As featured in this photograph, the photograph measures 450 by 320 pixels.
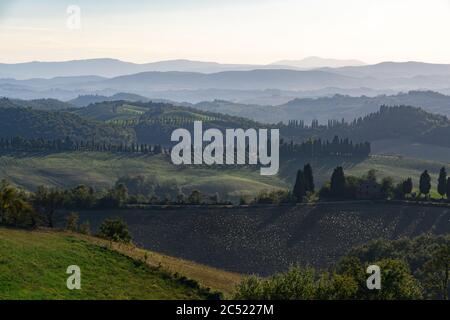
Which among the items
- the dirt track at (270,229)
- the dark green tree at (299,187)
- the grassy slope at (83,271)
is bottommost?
the dirt track at (270,229)

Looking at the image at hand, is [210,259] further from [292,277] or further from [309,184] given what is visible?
[292,277]

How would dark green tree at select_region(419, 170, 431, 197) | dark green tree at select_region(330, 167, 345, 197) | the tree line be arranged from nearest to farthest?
the tree line → dark green tree at select_region(330, 167, 345, 197) → dark green tree at select_region(419, 170, 431, 197)

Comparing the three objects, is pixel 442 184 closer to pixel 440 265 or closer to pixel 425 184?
pixel 425 184

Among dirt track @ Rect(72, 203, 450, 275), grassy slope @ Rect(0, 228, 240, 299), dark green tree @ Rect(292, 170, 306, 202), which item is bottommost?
dirt track @ Rect(72, 203, 450, 275)

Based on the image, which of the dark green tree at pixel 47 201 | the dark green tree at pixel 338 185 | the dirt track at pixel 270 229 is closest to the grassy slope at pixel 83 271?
the dark green tree at pixel 47 201

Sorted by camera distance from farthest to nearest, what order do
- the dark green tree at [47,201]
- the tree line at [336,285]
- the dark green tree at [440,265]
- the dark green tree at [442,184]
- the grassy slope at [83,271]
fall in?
1. the dark green tree at [442,184]
2. the dark green tree at [47,201]
3. the dark green tree at [440,265]
4. the grassy slope at [83,271]
5. the tree line at [336,285]

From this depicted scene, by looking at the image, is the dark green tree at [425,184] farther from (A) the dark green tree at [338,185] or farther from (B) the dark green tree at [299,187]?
(B) the dark green tree at [299,187]

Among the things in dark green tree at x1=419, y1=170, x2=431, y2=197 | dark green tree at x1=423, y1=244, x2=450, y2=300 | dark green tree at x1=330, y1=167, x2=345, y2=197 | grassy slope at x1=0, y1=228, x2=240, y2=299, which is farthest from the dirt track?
grassy slope at x1=0, y1=228, x2=240, y2=299

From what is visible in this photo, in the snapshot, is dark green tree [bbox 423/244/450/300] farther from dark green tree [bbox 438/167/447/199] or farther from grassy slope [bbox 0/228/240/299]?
dark green tree [bbox 438/167/447/199]

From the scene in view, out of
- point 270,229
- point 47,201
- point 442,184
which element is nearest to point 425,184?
point 442,184
